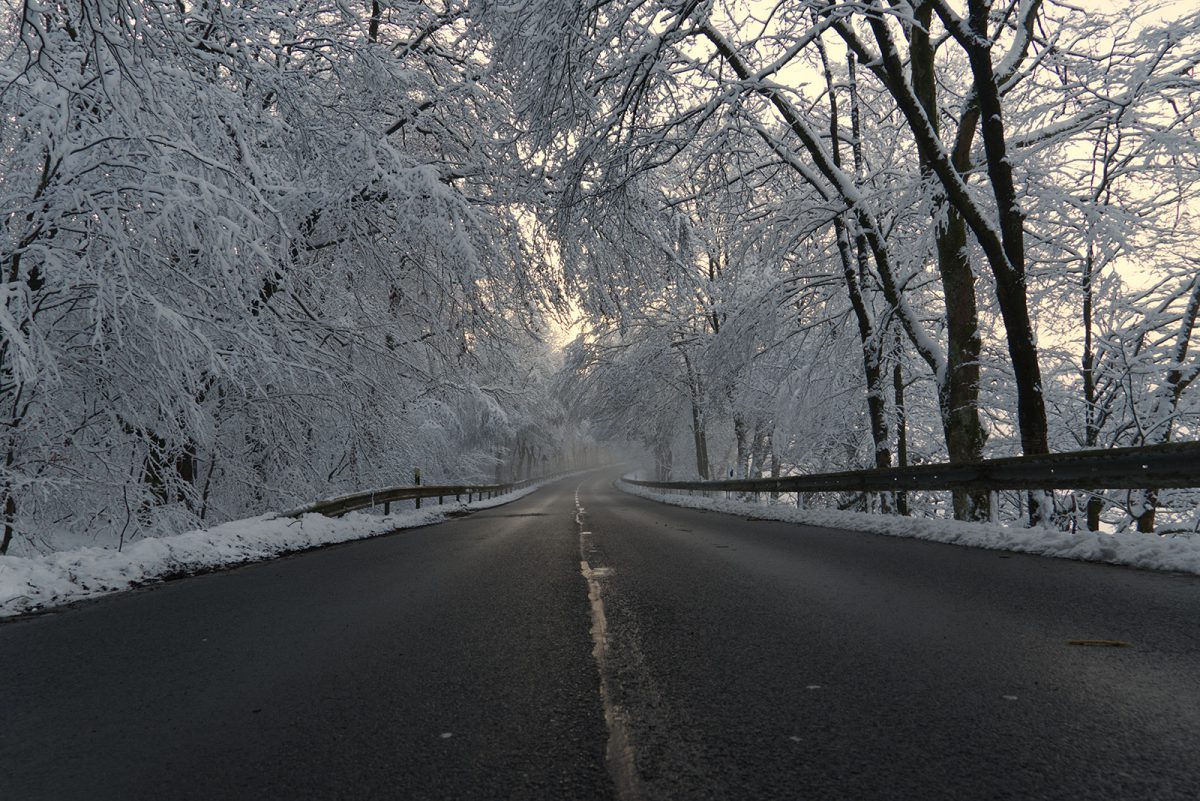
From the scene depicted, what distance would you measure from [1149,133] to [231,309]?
12.9 meters

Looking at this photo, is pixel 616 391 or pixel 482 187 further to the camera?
pixel 616 391

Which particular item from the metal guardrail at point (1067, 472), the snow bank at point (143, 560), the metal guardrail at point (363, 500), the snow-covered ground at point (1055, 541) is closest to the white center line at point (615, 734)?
the snow bank at point (143, 560)

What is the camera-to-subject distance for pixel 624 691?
2.73 meters

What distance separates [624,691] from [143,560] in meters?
5.30

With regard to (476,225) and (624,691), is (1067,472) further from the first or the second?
(476,225)

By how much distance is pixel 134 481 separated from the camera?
799cm

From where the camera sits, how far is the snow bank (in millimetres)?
4934

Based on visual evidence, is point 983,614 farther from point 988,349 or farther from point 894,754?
point 988,349

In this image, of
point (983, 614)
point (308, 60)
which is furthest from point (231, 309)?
point (983, 614)

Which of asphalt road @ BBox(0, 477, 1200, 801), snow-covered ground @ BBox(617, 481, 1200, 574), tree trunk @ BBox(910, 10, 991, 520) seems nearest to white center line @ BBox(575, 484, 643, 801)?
asphalt road @ BBox(0, 477, 1200, 801)

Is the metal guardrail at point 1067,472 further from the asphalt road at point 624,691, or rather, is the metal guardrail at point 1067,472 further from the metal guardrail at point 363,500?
the metal guardrail at point 363,500

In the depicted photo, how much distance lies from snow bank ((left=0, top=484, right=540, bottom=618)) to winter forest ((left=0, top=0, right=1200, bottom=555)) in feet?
4.41

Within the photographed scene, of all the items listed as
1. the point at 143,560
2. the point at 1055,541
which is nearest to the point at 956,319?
the point at 1055,541

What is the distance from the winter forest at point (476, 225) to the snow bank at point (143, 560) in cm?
134
